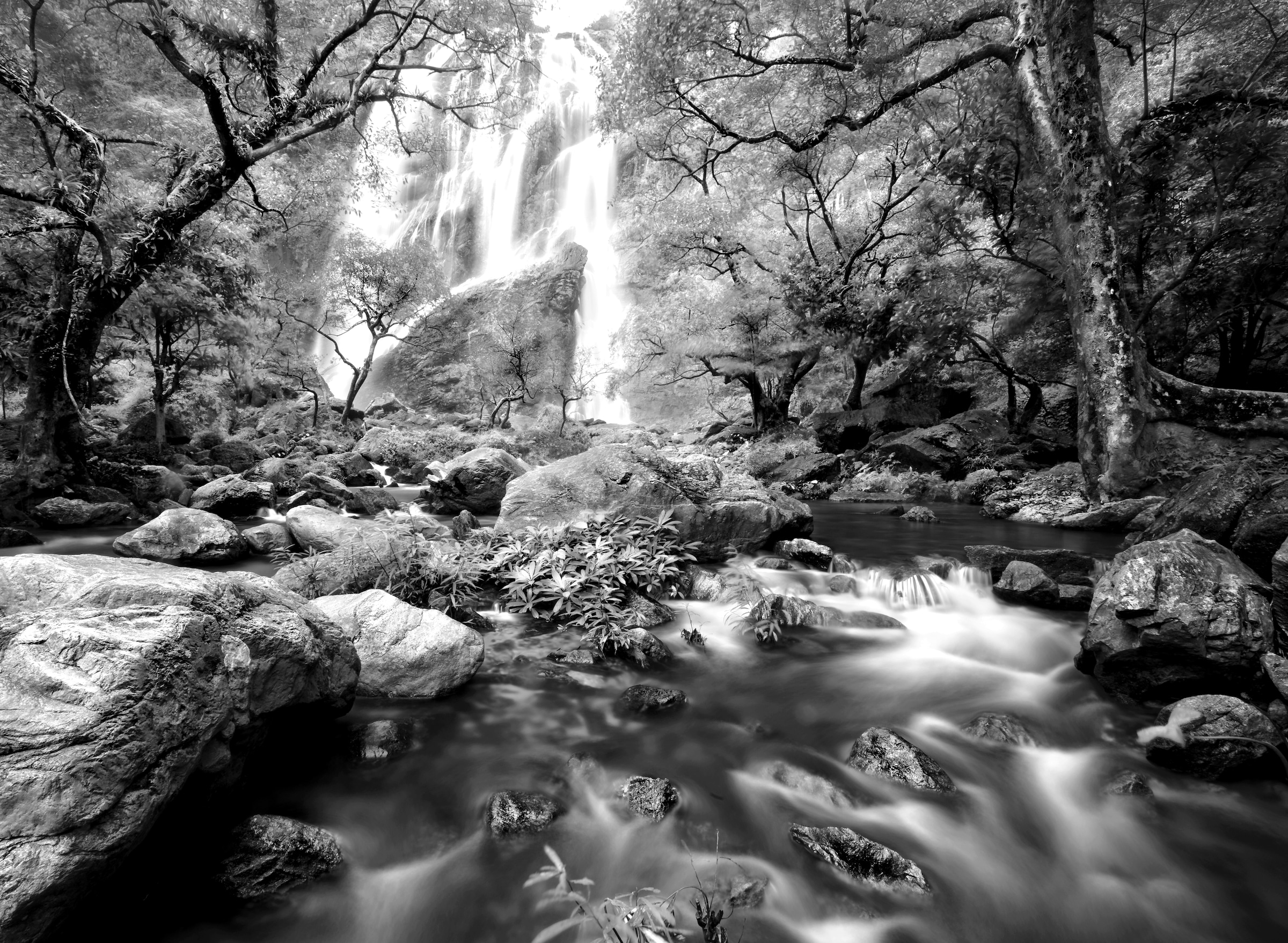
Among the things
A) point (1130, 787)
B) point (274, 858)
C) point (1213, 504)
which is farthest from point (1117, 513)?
point (274, 858)

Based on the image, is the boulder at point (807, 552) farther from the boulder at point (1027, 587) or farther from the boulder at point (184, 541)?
the boulder at point (184, 541)

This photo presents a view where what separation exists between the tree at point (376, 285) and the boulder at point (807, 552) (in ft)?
68.3

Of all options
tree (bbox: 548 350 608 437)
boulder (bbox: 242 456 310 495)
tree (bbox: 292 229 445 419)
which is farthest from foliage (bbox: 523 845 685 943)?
tree (bbox: 548 350 608 437)

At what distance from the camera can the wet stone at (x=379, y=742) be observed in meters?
3.24

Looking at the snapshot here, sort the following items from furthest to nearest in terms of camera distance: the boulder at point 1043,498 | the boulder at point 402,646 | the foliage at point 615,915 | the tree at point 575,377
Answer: the tree at point 575,377 → the boulder at point 1043,498 → the boulder at point 402,646 → the foliage at point 615,915

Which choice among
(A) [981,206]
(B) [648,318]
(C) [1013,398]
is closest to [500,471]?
(B) [648,318]

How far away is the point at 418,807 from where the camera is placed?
9.70 ft

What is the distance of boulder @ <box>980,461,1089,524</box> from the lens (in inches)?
388

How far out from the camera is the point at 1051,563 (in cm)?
629

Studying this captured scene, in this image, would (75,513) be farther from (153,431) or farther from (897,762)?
(897,762)

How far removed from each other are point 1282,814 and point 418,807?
4519 millimetres

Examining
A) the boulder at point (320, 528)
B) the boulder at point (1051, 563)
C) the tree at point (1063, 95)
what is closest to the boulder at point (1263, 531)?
the boulder at point (1051, 563)

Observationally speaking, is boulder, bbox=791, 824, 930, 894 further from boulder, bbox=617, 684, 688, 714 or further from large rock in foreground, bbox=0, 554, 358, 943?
large rock in foreground, bbox=0, 554, 358, 943

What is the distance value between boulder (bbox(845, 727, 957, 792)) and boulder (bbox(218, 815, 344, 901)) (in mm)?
2834
